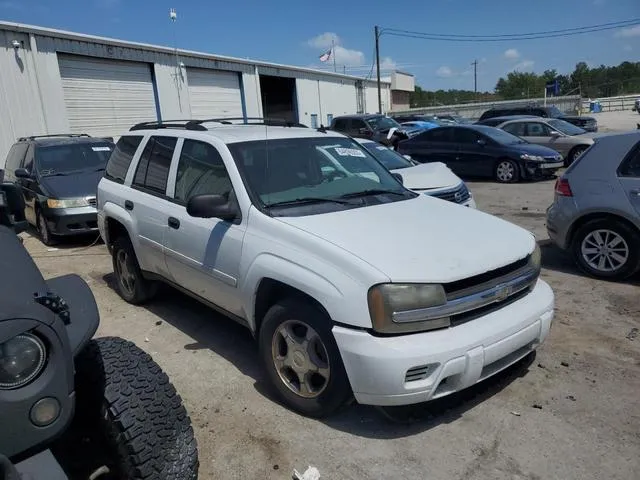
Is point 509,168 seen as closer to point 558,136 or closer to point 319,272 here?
point 558,136

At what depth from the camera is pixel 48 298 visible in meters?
1.72

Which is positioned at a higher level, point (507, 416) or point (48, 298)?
point (48, 298)

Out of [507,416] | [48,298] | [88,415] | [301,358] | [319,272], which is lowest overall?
[507,416]

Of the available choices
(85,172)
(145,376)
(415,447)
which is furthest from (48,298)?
(85,172)

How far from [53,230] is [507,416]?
7.64 meters

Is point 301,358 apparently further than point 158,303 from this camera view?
No

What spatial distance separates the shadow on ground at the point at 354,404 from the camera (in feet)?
10.2

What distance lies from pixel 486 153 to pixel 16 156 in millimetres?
11128

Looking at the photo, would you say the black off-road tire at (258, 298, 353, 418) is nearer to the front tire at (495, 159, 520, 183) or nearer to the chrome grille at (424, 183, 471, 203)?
the chrome grille at (424, 183, 471, 203)

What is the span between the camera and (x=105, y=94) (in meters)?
18.2

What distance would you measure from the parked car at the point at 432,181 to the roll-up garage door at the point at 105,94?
12.4 metres

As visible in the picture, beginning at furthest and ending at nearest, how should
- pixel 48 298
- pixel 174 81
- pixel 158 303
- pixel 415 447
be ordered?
pixel 174 81
pixel 158 303
pixel 415 447
pixel 48 298

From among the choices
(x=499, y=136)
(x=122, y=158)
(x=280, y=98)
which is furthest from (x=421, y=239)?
(x=280, y=98)

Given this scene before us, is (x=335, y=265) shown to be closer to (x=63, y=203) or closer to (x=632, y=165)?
(x=632, y=165)
